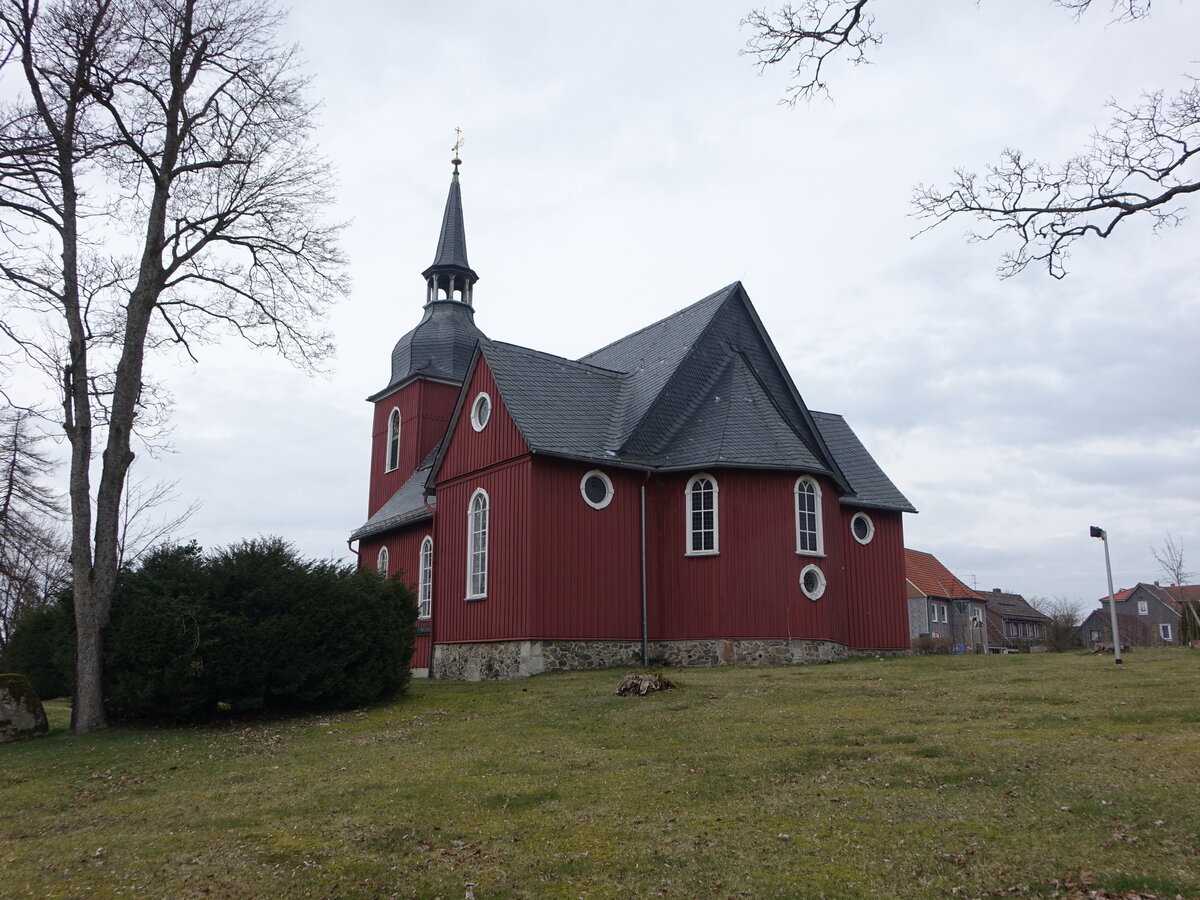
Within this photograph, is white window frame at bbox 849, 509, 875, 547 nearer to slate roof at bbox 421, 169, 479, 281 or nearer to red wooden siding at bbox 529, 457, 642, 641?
red wooden siding at bbox 529, 457, 642, 641

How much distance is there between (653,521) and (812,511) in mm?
3527

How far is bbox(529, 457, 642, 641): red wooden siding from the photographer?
19656mm

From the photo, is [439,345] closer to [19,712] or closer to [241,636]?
[241,636]

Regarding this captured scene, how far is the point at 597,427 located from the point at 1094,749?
14008 millimetres

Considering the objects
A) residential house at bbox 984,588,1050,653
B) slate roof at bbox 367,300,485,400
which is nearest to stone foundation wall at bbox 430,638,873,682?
slate roof at bbox 367,300,485,400

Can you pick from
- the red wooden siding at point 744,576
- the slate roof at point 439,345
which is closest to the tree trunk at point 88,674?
the red wooden siding at point 744,576

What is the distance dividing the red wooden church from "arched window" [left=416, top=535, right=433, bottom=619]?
0.23ft

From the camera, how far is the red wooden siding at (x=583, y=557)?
64.5 feet

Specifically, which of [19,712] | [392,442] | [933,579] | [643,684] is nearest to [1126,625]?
[933,579]

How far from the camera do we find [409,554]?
26.6 meters

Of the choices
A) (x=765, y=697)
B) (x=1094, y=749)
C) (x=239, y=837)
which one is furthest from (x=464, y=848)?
(x=765, y=697)

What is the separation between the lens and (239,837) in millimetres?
7574

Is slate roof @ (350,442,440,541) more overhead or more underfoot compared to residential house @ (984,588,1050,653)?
more overhead

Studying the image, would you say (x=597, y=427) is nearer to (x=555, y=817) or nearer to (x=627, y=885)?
(x=555, y=817)
